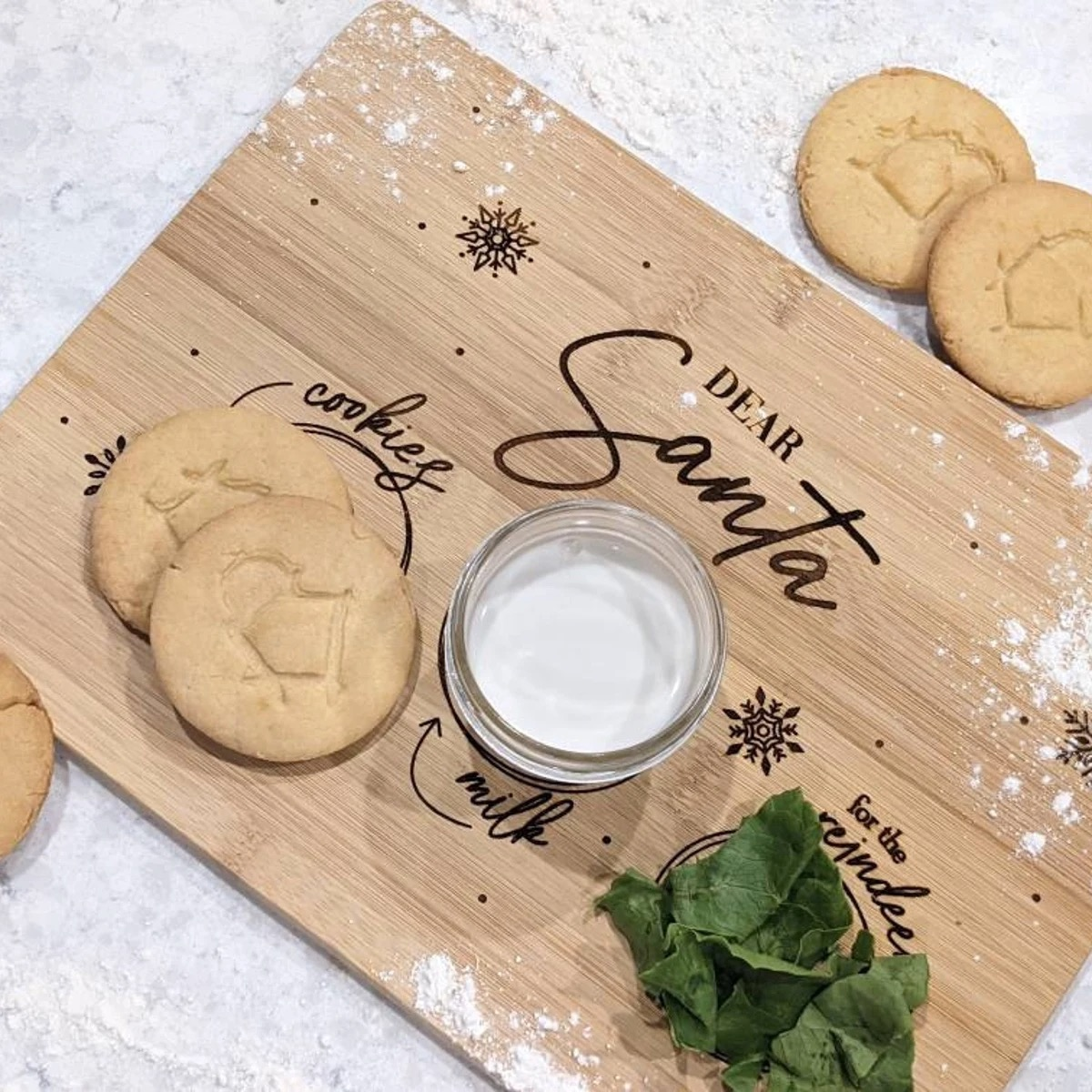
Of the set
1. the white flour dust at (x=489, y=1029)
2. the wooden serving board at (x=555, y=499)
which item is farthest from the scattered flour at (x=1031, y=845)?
the white flour dust at (x=489, y=1029)

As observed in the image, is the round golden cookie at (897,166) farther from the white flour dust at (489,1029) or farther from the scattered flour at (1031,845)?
the white flour dust at (489,1029)

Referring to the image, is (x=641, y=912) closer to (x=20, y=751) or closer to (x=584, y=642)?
(x=584, y=642)

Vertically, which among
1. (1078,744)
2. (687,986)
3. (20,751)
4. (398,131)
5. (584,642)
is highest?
(398,131)

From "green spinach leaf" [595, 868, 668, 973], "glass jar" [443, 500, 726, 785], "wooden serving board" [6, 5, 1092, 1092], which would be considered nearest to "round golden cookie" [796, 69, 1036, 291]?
"wooden serving board" [6, 5, 1092, 1092]

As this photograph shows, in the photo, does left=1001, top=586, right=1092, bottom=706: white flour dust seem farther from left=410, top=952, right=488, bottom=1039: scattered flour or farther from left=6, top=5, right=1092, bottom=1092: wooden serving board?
left=410, top=952, right=488, bottom=1039: scattered flour

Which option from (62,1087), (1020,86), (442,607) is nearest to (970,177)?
(1020,86)

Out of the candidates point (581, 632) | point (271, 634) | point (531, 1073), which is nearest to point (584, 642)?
point (581, 632)
